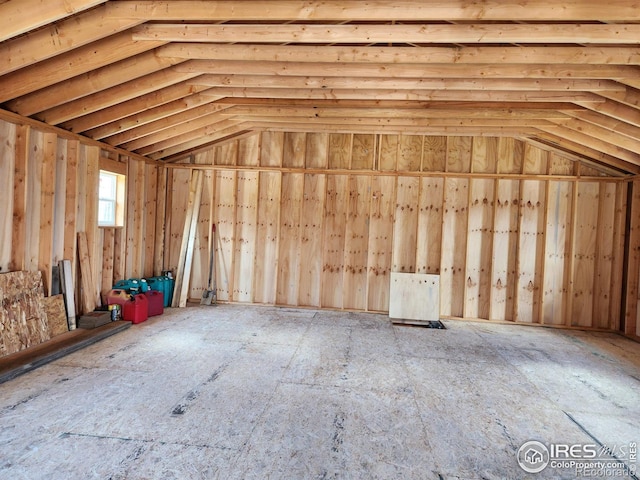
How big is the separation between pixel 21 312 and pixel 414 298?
5.66 metres

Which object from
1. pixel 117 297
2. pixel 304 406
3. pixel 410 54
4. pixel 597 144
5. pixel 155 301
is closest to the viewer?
pixel 304 406

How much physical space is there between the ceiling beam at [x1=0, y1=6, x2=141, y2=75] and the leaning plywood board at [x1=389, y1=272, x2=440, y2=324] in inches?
208

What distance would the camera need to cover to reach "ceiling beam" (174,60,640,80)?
369 cm

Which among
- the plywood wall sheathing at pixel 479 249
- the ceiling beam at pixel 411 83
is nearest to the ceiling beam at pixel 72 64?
the ceiling beam at pixel 411 83

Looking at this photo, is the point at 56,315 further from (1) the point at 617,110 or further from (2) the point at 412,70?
(1) the point at 617,110

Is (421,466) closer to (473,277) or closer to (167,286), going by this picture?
(473,277)

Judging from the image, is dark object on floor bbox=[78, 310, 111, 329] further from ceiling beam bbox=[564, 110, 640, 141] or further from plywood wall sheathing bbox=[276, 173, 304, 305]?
ceiling beam bbox=[564, 110, 640, 141]

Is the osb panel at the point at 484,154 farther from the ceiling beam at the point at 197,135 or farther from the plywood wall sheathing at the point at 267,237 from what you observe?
the ceiling beam at the point at 197,135

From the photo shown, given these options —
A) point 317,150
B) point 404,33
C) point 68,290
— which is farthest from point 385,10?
point 68,290

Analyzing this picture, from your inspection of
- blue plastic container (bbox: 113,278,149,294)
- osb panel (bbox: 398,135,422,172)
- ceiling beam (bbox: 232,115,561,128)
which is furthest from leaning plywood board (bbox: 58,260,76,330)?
osb panel (bbox: 398,135,422,172)

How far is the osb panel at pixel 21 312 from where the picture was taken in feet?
12.6

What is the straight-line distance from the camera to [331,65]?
3.94m

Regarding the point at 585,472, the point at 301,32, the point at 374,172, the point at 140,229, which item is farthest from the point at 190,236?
the point at 585,472

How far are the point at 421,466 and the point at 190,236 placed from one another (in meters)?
5.74
